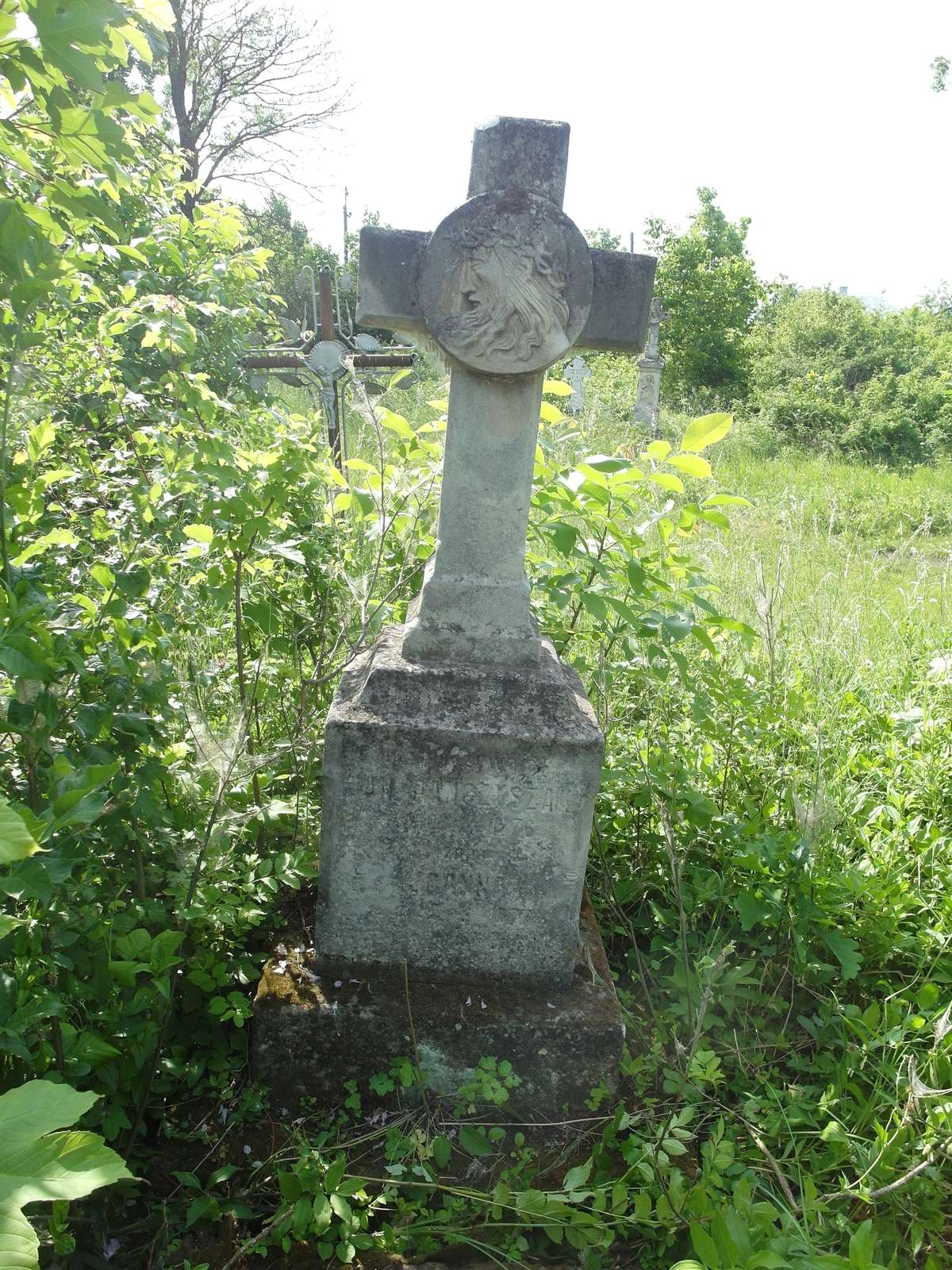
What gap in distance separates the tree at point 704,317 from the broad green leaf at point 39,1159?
892 inches

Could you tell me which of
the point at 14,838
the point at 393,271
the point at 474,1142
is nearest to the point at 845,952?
the point at 474,1142

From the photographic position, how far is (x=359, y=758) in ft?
6.34

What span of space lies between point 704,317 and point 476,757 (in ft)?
77.4

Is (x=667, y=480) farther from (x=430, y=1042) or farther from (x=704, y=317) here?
(x=704, y=317)

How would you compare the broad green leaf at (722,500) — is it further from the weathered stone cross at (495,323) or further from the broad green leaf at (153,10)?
the broad green leaf at (153,10)

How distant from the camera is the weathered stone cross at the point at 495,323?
1.85 metres

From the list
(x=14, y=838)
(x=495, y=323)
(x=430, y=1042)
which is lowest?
(x=430, y=1042)

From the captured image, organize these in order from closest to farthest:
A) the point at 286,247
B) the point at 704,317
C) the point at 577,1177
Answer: the point at 577,1177
the point at 286,247
the point at 704,317

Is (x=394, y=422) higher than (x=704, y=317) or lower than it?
lower

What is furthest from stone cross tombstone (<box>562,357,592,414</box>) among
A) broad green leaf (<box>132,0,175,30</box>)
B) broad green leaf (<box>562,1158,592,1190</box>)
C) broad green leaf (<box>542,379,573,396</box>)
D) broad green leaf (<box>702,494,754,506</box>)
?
broad green leaf (<box>562,1158,592,1190</box>)

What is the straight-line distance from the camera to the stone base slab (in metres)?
1.93

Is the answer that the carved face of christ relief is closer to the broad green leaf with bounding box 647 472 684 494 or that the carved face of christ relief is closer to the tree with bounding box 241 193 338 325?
the broad green leaf with bounding box 647 472 684 494

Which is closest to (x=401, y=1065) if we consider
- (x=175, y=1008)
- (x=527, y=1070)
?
(x=527, y=1070)

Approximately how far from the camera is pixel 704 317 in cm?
2309
